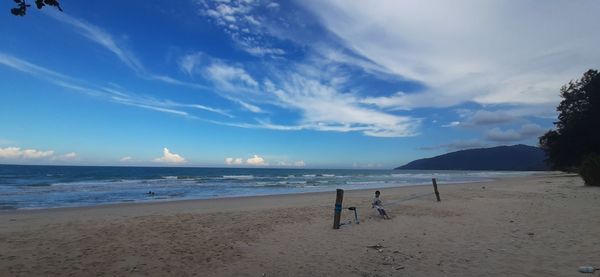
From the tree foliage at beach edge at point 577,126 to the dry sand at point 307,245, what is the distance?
95.5ft

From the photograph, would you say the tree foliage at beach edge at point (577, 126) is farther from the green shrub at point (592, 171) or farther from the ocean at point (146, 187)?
the green shrub at point (592, 171)

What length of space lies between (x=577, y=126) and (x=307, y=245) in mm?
37795

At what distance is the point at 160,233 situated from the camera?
9.37 metres

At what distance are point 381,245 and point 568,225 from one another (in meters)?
5.15

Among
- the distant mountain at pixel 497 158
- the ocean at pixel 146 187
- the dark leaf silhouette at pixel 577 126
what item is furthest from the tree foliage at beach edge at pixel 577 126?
the distant mountain at pixel 497 158

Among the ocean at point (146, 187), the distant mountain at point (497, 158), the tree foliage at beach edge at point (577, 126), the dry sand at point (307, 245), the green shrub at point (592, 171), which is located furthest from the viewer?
the distant mountain at point (497, 158)

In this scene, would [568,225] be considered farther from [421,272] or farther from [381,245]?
[421,272]

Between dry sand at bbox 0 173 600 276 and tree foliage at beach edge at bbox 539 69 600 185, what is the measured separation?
29.1m

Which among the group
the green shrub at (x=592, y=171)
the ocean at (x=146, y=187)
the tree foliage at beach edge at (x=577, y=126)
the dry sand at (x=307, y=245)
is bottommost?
the dry sand at (x=307, y=245)

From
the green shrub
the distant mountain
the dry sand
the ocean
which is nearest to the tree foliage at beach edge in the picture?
the ocean

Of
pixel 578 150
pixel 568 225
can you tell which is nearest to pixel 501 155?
pixel 578 150

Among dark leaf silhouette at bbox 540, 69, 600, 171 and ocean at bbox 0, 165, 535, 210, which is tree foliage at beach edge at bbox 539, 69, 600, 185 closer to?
dark leaf silhouette at bbox 540, 69, 600, 171

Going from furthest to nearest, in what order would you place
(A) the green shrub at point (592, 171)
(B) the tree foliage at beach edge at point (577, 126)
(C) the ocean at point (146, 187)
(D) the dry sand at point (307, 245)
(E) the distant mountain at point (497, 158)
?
(E) the distant mountain at point (497, 158) → (B) the tree foliage at beach edge at point (577, 126) → (C) the ocean at point (146, 187) → (A) the green shrub at point (592, 171) → (D) the dry sand at point (307, 245)

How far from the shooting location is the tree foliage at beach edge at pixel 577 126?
3469 centimetres
